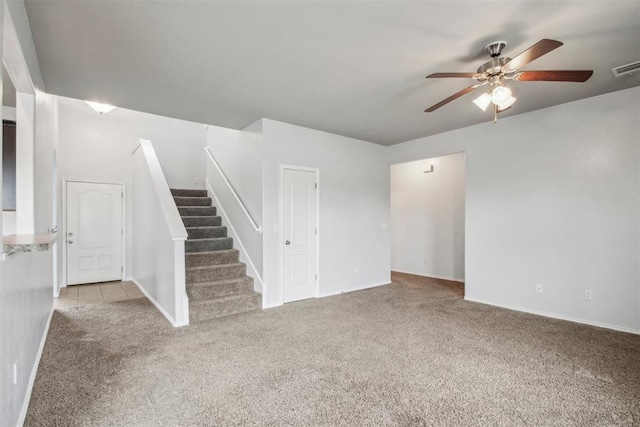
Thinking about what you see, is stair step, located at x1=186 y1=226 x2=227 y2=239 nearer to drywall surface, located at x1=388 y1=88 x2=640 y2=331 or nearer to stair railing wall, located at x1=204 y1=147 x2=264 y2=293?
stair railing wall, located at x1=204 y1=147 x2=264 y2=293

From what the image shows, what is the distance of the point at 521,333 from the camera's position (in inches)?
132

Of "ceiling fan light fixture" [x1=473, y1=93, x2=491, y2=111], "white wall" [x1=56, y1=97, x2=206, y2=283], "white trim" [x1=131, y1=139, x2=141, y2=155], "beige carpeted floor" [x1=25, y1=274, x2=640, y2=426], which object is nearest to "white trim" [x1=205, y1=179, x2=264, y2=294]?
"beige carpeted floor" [x1=25, y1=274, x2=640, y2=426]

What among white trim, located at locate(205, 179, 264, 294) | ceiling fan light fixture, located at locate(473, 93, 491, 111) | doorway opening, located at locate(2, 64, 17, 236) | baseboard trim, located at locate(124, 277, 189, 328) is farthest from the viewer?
white trim, located at locate(205, 179, 264, 294)

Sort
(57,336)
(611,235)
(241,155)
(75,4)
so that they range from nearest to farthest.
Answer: (75,4) < (57,336) < (611,235) < (241,155)

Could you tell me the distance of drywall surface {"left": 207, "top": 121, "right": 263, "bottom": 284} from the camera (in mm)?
4402

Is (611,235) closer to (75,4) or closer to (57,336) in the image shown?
(75,4)

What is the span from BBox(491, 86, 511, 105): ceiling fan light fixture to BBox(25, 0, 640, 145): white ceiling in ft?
1.23

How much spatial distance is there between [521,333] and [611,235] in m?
1.57

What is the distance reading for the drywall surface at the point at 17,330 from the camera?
155cm

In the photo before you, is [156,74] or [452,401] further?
[156,74]

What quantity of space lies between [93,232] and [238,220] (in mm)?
3151

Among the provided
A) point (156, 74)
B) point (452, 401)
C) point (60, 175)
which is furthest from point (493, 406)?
point (60, 175)

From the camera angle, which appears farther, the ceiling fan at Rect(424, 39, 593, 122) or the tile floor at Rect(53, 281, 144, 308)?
the tile floor at Rect(53, 281, 144, 308)

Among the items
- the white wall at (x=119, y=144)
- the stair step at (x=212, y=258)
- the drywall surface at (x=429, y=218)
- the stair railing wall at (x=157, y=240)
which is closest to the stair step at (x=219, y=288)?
the stair railing wall at (x=157, y=240)
